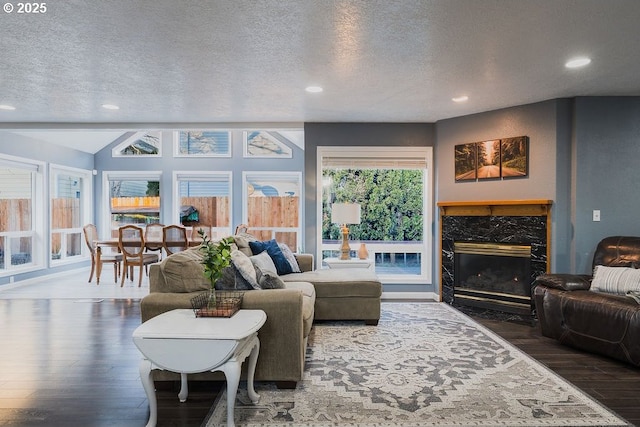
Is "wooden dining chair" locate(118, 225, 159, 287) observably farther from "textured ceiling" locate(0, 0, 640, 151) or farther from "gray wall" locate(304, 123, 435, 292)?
"gray wall" locate(304, 123, 435, 292)

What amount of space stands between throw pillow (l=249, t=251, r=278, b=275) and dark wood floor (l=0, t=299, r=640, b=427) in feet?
2.90

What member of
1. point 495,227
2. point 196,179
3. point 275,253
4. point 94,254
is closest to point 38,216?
point 94,254

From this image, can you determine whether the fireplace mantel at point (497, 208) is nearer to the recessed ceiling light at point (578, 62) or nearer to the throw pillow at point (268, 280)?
the recessed ceiling light at point (578, 62)

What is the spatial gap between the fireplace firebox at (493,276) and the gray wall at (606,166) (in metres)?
0.63

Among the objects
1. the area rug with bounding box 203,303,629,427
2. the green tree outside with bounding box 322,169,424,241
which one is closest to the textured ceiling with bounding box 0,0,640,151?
the green tree outside with bounding box 322,169,424,241

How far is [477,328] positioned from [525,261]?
1.16m

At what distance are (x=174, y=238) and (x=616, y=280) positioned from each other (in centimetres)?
578

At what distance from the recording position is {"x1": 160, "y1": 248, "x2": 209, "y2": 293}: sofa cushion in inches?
105

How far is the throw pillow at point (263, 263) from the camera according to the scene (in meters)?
3.07

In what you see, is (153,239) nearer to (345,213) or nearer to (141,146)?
(141,146)

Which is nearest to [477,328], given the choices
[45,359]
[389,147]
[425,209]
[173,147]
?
[425,209]

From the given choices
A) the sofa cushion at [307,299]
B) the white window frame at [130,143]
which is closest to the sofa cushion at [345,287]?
the sofa cushion at [307,299]

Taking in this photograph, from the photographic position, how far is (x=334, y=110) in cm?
470

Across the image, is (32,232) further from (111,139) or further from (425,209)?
(425,209)
